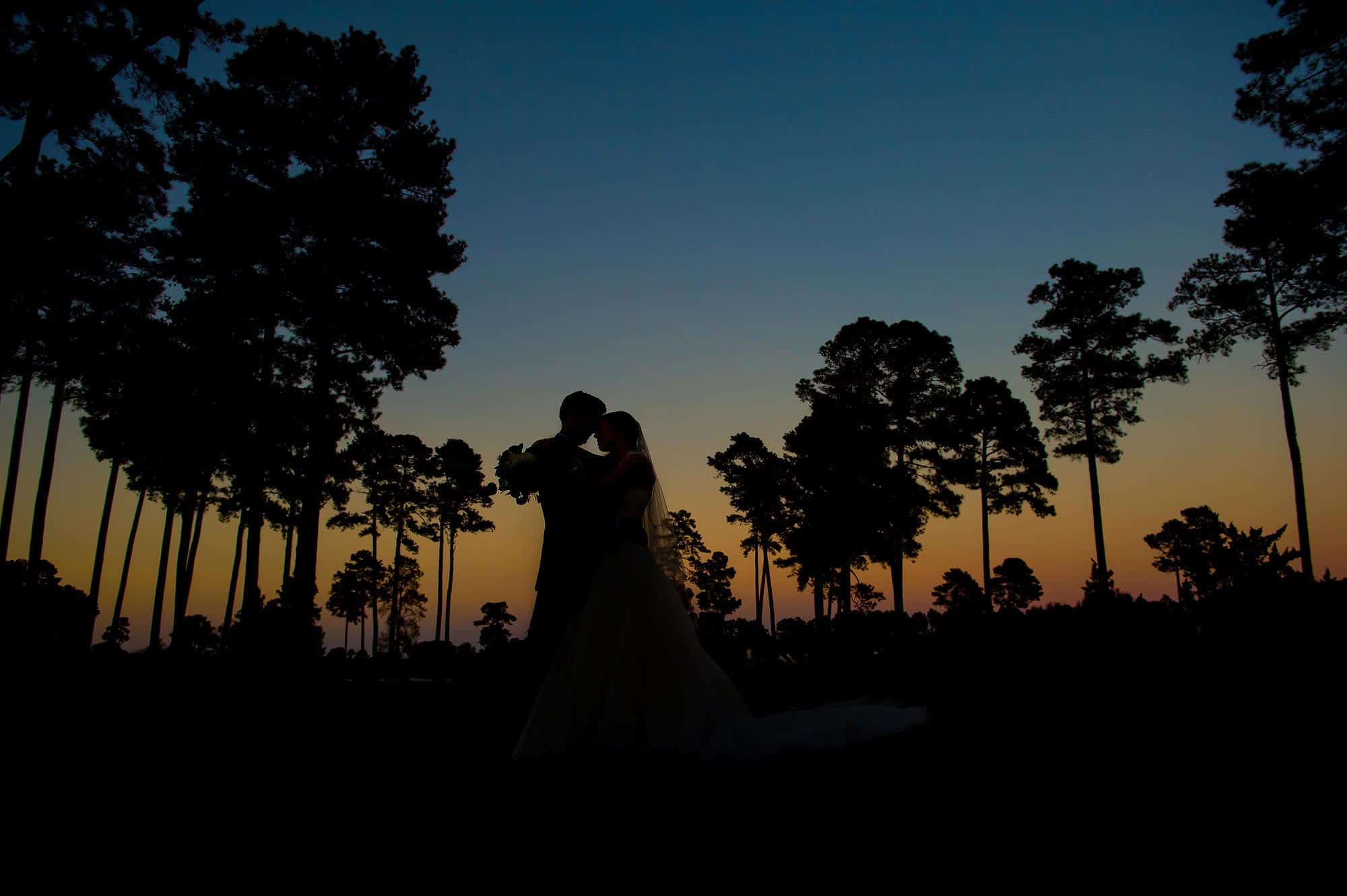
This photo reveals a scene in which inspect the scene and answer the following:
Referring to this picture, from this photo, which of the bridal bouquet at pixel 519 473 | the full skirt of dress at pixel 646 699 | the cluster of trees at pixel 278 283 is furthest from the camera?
the cluster of trees at pixel 278 283

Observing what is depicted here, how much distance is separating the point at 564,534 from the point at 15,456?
70.8 feet

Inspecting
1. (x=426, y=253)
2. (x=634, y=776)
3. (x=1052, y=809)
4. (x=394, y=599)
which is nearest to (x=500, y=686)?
(x=634, y=776)

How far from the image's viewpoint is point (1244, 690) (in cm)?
530

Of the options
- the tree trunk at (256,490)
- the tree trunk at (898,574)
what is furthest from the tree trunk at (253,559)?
the tree trunk at (898,574)

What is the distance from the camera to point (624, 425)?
6.68m

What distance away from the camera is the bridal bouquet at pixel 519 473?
241 inches

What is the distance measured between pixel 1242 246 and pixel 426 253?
77.6 feet

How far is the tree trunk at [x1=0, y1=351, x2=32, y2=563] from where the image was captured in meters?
18.1

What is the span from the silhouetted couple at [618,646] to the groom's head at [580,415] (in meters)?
0.01

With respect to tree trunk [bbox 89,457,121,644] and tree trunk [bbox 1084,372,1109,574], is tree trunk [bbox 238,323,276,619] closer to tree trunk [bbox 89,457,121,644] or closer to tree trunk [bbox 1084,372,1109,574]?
tree trunk [bbox 89,457,121,644]

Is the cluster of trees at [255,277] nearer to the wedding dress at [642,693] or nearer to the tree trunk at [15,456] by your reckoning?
the tree trunk at [15,456]

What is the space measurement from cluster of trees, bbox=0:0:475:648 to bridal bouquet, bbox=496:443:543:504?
1200 centimetres

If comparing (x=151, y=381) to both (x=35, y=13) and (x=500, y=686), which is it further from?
(x=500, y=686)

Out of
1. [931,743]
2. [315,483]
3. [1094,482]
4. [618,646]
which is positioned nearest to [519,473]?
[618,646]
